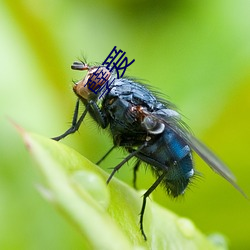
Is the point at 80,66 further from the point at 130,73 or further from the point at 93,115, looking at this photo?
the point at 130,73

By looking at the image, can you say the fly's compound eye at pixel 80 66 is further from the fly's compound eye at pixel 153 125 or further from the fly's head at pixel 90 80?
the fly's compound eye at pixel 153 125

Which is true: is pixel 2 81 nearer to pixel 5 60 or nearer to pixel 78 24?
pixel 5 60

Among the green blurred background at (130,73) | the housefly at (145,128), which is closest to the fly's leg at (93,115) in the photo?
the housefly at (145,128)

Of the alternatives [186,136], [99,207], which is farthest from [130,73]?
[99,207]

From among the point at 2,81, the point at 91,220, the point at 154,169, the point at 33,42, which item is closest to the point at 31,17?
the point at 33,42

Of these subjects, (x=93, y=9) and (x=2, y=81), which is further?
(x=93, y=9)

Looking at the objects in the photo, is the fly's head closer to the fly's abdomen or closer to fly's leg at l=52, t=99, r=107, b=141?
fly's leg at l=52, t=99, r=107, b=141

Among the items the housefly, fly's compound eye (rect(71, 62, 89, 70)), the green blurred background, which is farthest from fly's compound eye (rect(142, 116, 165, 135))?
the green blurred background
